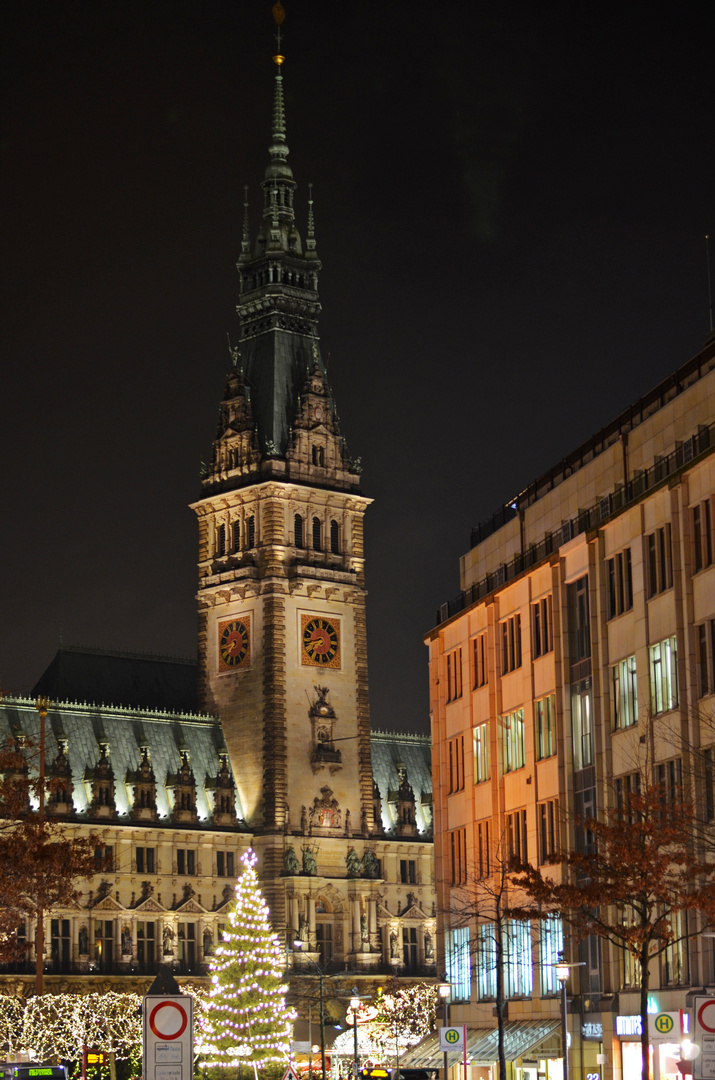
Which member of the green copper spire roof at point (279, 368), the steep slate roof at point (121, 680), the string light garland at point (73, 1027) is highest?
the green copper spire roof at point (279, 368)

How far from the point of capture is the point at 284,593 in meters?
148

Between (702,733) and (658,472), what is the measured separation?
468 inches

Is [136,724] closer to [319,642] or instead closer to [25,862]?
[319,642]

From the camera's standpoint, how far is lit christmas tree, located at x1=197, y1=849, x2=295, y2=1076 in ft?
313

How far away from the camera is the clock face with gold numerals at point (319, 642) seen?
490ft

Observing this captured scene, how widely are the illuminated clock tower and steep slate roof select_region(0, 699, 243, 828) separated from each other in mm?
2710

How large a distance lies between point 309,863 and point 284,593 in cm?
2078

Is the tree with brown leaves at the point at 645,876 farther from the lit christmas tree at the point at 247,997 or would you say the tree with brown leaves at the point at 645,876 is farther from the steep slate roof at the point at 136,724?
the steep slate roof at the point at 136,724

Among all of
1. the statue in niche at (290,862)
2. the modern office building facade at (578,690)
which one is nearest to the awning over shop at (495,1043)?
the modern office building facade at (578,690)

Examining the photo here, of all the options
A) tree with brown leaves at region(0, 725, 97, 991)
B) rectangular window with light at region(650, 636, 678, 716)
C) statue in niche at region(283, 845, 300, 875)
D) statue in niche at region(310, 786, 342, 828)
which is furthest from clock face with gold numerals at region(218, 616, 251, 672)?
rectangular window with light at region(650, 636, 678, 716)

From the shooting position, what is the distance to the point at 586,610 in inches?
3041

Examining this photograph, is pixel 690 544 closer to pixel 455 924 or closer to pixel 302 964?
pixel 455 924

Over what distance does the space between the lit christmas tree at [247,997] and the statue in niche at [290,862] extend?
4578 centimetres

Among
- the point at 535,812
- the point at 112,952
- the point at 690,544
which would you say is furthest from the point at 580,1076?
the point at 112,952
